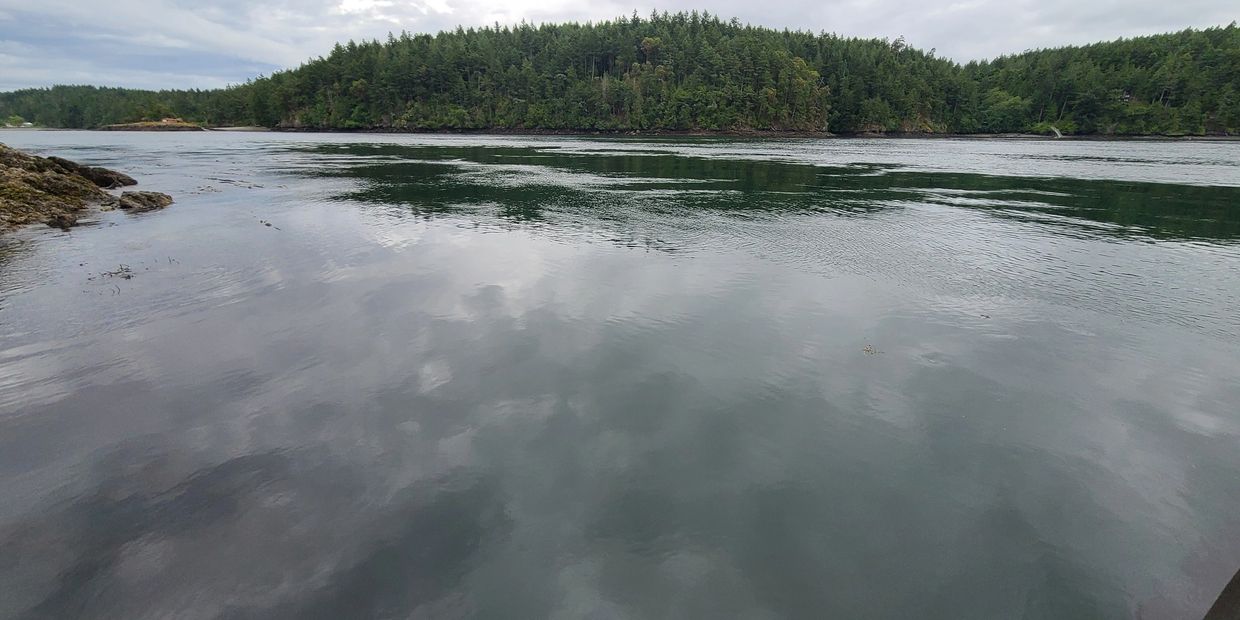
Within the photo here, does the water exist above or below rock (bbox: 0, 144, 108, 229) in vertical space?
below

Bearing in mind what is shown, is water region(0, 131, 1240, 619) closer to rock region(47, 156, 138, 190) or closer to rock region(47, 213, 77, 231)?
rock region(47, 213, 77, 231)

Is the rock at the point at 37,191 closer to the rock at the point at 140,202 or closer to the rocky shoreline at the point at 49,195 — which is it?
the rocky shoreline at the point at 49,195

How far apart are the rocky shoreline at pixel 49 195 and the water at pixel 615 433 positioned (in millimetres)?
6729

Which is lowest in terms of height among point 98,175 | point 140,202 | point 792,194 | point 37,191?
point 140,202

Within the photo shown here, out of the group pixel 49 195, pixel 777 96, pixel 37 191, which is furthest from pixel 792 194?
pixel 777 96

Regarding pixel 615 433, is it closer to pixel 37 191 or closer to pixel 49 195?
pixel 37 191

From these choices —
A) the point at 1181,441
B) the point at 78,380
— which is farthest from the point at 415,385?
the point at 1181,441

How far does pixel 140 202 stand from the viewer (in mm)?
33469

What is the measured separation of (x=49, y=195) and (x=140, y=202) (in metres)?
4.08

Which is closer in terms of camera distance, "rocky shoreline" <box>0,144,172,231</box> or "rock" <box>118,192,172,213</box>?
"rocky shoreline" <box>0,144,172,231</box>

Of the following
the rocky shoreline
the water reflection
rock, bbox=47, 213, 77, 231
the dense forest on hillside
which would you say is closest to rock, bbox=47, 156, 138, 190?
the rocky shoreline

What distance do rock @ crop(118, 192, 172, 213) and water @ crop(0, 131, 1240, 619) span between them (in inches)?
421

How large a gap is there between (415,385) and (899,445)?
32.7ft

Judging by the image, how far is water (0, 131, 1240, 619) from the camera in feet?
23.8
